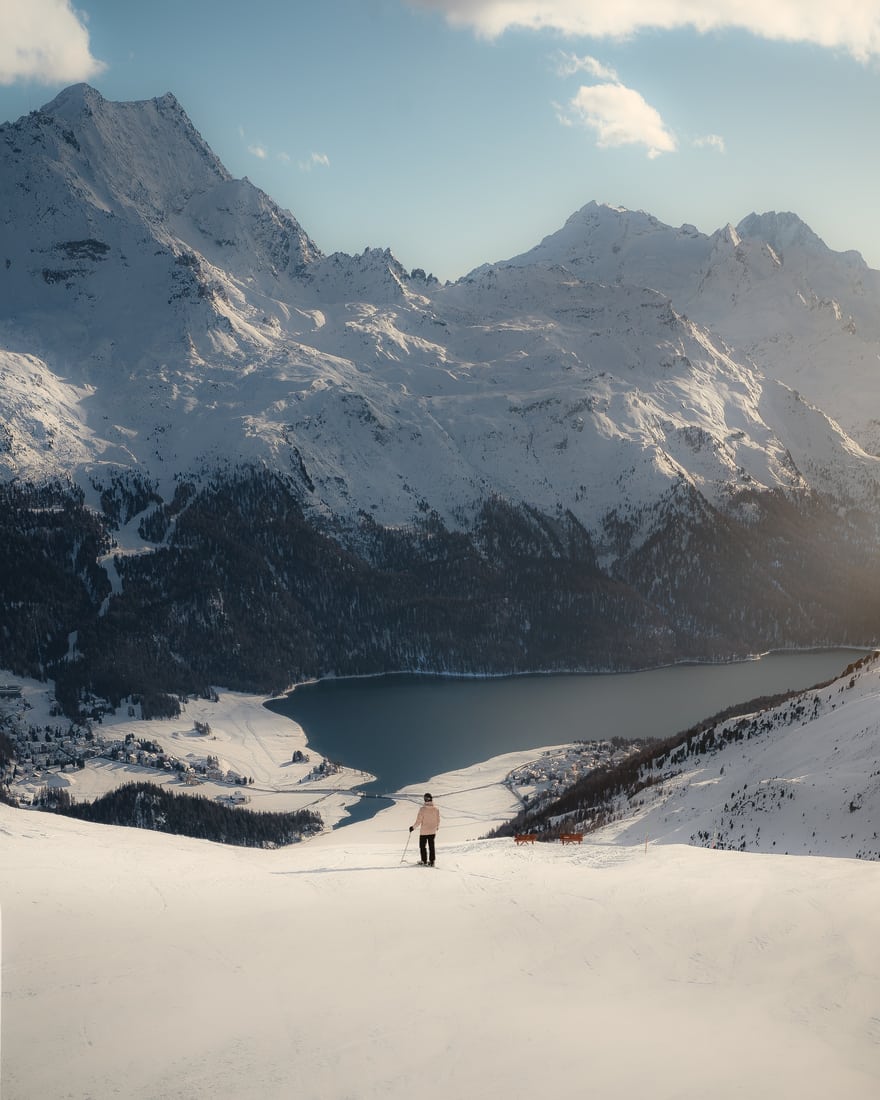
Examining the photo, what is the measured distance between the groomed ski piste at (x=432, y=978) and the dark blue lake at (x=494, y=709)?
302 feet

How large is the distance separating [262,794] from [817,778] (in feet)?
300

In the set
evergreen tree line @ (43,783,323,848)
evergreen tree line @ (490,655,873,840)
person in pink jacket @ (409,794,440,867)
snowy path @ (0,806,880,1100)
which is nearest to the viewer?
snowy path @ (0,806,880,1100)

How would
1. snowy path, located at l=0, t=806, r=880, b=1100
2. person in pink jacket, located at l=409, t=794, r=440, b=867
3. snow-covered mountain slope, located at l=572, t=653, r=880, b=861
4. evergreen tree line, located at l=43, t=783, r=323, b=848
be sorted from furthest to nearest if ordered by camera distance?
evergreen tree line, located at l=43, t=783, r=323, b=848
snow-covered mountain slope, located at l=572, t=653, r=880, b=861
person in pink jacket, located at l=409, t=794, r=440, b=867
snowy path, located at l=0, t=806, r=880, b=1100

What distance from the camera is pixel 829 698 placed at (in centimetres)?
5591

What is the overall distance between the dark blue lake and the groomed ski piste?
302 feet

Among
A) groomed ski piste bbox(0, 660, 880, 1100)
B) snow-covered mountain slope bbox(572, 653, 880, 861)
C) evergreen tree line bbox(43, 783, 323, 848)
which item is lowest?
evergreen tree line bbox(43, 783, 323, 848)

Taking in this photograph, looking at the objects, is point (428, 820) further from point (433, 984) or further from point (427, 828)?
point (433, 984)

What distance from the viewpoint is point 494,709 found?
16288cm

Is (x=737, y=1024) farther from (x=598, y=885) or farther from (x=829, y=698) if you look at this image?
(x=829, y=698)

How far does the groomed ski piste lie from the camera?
444 inches

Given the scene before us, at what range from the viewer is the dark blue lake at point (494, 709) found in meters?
137

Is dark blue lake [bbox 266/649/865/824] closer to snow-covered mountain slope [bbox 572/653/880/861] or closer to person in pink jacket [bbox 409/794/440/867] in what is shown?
snow-covered mountain slope [bbox 572/653/880/861]

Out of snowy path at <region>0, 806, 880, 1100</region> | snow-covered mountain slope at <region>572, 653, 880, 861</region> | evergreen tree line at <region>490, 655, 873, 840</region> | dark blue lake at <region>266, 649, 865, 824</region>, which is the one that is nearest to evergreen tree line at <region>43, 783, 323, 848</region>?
dark blue lake at <region>266, 649, 865, 824</region>

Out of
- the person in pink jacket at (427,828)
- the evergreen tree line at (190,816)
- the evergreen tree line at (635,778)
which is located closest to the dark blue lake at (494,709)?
the evergreen tree line at (190,816)
